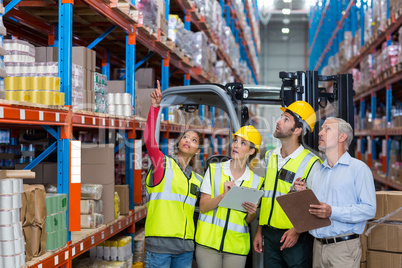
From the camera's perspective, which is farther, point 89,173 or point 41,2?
point 41,2

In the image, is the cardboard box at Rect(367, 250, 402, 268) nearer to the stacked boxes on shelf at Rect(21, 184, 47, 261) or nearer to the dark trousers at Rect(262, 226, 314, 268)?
the dark trousers at Rect(262, 226, 314, 268)

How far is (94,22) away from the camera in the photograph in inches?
208

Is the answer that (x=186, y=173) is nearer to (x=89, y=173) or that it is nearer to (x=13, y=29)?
(x=89, y=173)

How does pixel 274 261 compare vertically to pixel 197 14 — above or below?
below

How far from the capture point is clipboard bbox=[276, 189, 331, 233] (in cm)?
287

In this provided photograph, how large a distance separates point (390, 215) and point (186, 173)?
5.31ft

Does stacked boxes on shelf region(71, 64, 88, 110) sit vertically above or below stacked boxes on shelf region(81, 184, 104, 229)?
above

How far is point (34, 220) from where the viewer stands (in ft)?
9.62

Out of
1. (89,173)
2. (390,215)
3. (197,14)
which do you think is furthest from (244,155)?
(197,14)

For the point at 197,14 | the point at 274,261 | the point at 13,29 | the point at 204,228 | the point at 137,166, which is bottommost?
the point at 274,261

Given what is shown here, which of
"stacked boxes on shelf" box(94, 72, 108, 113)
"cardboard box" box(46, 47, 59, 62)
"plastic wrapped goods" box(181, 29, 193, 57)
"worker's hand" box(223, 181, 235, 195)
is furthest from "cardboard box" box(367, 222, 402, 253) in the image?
"plastic wrapped goods" box(181, 29, 193, 57)

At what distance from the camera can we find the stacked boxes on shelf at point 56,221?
307 centimetres

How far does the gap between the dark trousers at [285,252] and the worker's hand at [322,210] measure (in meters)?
0.47

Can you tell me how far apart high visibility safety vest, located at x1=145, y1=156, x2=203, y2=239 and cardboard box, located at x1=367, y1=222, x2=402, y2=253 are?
1414 mm
